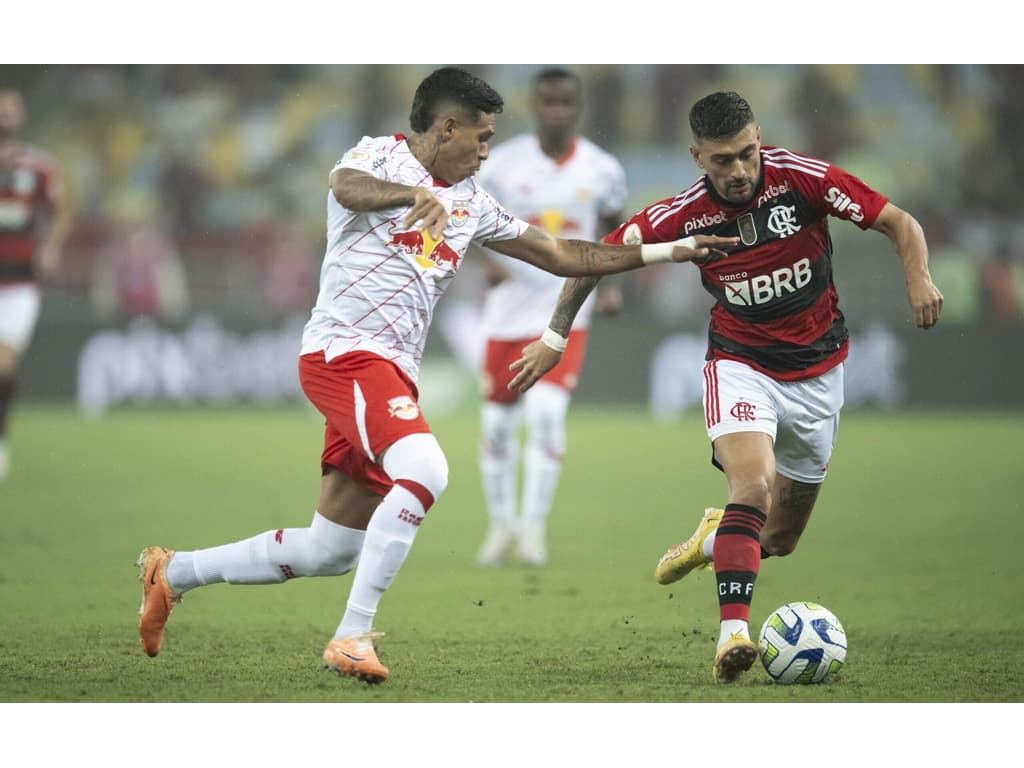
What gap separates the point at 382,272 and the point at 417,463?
2.59ft

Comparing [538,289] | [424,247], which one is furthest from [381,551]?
[538,289]

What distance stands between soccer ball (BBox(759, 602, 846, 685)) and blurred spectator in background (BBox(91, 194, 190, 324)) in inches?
631

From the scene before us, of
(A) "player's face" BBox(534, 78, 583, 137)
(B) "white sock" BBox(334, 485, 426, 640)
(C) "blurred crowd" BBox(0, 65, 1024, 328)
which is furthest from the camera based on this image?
(C) "blurred crowd" BBox(0, 65, 1024, 328)

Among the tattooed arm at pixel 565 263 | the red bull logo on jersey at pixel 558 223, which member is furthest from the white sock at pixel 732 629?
the red bull logo on jersey at pixel 558 223

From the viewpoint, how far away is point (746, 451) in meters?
5.72

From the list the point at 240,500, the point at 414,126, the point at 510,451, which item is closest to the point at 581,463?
the point at 240,500

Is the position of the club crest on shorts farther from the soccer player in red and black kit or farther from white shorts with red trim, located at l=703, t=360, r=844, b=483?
white shorts with red trim, located at l=703, t=360, r=844, b=483

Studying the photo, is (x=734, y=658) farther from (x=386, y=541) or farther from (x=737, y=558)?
(x=386, y=541)

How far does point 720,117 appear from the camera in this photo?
565 centimetres

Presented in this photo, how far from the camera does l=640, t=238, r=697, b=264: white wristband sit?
5777 mm

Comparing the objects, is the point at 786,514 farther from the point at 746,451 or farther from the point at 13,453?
the point at 13,453

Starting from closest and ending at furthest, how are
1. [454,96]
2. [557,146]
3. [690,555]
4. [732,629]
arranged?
[732,629], [454,96], [690,555], [557,146]

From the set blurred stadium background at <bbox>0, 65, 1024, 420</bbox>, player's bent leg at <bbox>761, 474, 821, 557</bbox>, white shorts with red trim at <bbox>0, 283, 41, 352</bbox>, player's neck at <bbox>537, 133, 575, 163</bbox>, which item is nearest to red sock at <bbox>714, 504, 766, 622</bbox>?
player's bent leg at <bbox>761, 474, 821, 557</bbox>

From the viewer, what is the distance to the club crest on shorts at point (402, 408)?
17.4ft
